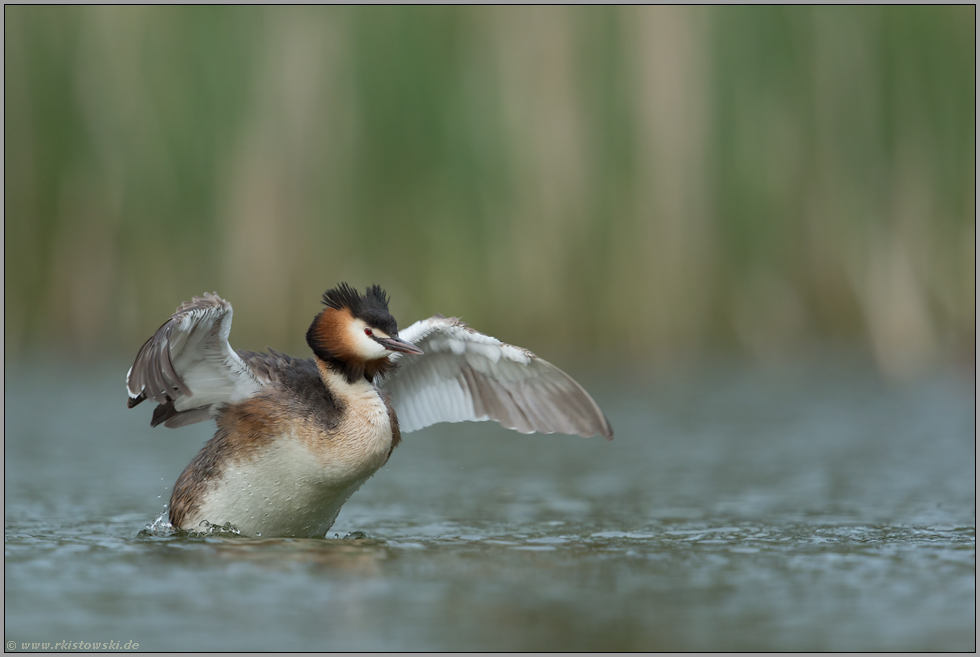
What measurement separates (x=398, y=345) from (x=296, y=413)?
0.68m

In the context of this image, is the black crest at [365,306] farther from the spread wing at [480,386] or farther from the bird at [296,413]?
the spread wing at [480,386]

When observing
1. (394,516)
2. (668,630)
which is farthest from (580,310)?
(668,630)

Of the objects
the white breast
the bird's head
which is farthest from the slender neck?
the white breast

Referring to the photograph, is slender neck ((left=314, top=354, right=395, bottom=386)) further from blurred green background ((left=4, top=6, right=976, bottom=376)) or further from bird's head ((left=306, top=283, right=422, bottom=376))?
blurred green background ((left=4, top=6, right=976, bottom=376))

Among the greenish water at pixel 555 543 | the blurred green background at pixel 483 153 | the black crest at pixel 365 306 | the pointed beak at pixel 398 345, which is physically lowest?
the greenish water at pixel 555 543

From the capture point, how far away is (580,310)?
43.3 feet

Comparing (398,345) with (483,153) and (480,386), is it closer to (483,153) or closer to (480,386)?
(480,386)

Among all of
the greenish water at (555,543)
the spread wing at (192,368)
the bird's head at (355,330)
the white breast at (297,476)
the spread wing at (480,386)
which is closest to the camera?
the greenish water at (555,543)

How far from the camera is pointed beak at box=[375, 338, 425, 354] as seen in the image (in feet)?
23.2

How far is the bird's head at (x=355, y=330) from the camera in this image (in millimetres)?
7176

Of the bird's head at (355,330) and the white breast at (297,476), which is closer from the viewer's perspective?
the white breast at (297,476)

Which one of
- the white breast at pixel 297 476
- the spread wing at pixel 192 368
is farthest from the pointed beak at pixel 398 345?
the spread wing at pixel 192 368

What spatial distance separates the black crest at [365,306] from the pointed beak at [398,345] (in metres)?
0.06

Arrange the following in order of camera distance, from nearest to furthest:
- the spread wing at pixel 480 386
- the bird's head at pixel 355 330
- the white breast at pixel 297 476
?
the white breast at pixel 297 476, the bird's head at pixel 355 330, the spread wing at pixel 480 386
